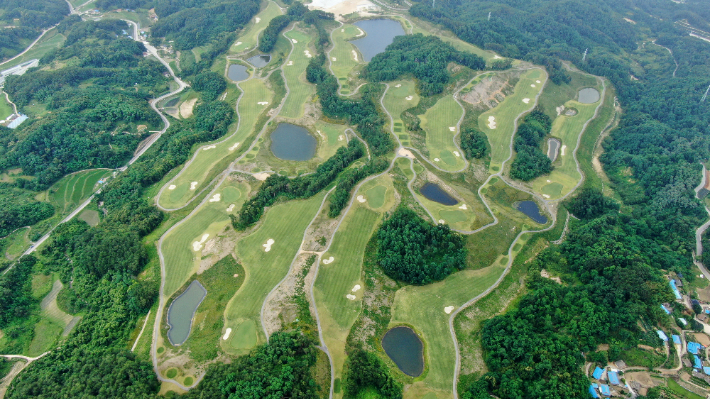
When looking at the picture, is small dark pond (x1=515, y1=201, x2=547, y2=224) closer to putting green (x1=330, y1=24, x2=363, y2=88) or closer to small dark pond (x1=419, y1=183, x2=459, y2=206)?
small dark pond (x1=419, y1=183, x2=459, y2=206)

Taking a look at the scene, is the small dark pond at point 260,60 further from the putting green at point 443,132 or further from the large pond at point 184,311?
the large pond at point 184,311

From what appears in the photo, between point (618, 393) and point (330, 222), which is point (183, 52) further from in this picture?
point (618, 393)

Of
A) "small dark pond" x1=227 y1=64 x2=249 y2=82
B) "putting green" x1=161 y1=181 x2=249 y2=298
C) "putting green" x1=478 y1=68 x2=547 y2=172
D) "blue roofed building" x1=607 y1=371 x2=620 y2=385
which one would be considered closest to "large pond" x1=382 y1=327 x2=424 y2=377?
"blue roofed building" x1=607 y1=371 x2=620 y2=385

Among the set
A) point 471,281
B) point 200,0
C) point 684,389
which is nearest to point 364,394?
point 471,281

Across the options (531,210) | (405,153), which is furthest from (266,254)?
(531,210)

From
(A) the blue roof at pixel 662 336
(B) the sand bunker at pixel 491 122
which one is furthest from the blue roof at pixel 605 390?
(B) the sand bunker at pixel 491 122

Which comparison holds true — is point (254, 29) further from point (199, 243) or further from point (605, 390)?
point (605, 390)

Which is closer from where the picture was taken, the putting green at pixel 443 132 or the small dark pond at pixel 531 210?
the small dark pond at pixel 531 210
